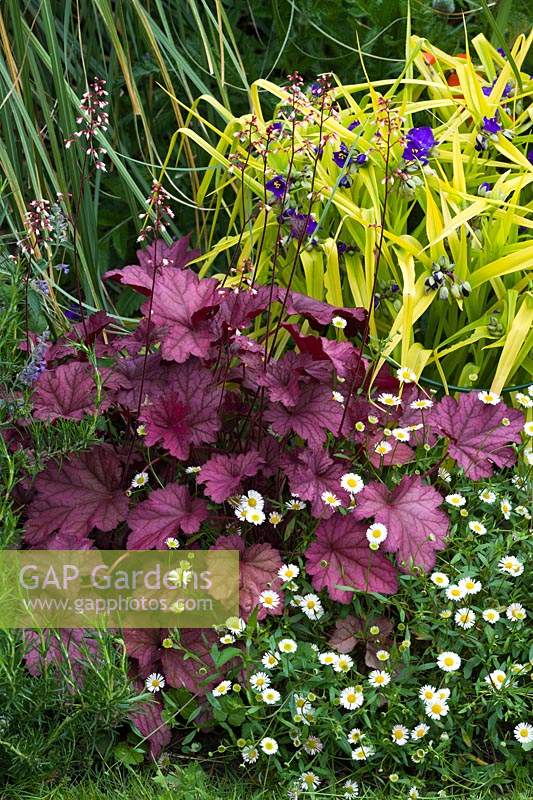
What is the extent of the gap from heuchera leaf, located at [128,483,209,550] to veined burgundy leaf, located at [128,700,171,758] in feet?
0.99

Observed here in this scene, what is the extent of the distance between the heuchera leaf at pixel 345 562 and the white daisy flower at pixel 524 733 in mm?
333

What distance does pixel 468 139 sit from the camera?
2584 mm

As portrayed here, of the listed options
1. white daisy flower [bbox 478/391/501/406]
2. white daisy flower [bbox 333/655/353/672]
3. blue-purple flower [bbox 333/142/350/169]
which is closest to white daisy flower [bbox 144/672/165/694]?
white daisy flower [bbox 333/655/353/672]

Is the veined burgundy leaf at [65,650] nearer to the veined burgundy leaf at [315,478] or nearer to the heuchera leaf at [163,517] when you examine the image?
the heuchera leaf at [163,517]

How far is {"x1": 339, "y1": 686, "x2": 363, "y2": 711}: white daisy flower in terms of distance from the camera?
1.77 metres

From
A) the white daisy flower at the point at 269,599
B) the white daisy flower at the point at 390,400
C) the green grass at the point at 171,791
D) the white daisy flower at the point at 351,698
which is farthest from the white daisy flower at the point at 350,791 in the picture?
the white daisy flower at the point at 390,400

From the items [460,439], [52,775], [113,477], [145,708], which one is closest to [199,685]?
[145,708]

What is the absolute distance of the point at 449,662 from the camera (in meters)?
1.82

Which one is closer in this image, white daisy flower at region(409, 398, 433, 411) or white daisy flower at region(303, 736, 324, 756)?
white daisy flower at region(303, 736, 324, 756)

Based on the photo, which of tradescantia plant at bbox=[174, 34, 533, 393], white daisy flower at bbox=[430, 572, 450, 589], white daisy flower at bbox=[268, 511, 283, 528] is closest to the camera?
white daisy flower at bbox=[430, 572, 450, 589]

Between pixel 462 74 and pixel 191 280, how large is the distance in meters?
0.99

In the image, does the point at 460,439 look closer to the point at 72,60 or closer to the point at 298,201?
the point at 298,201

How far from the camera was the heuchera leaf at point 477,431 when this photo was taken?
2084mm

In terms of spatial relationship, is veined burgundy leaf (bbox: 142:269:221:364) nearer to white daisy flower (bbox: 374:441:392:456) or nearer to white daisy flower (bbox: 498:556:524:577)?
white daisy flower (bbox: 374:441:392:456)
